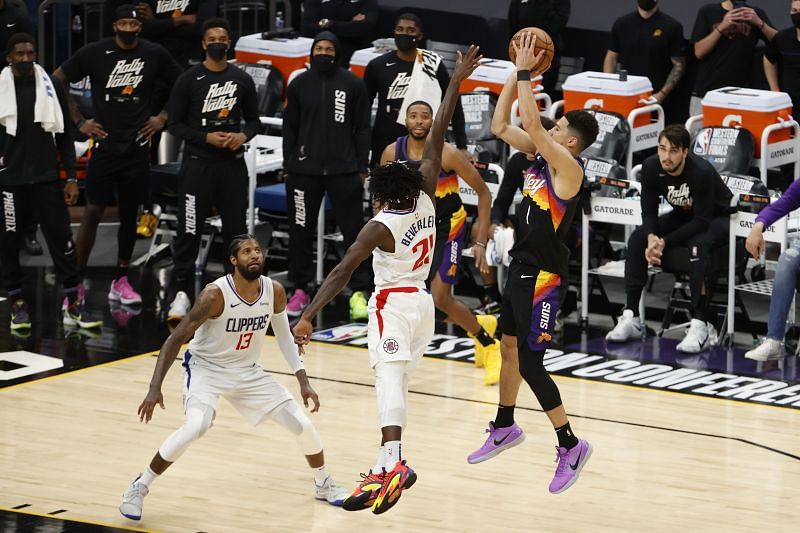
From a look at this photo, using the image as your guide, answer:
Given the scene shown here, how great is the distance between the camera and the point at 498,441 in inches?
324

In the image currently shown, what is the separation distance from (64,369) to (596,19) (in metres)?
7.61

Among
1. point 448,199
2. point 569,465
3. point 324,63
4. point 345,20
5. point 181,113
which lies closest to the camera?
point 569,465

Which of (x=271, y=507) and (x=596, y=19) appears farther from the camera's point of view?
(x=596, y=19)

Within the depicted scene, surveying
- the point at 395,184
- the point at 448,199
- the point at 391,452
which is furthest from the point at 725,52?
the point at 391,452

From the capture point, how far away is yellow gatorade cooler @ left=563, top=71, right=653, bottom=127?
13039mm

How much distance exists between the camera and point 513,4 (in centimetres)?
1491

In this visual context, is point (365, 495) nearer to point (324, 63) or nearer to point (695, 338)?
point (695, 338)

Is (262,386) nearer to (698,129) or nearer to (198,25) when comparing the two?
(698,129)

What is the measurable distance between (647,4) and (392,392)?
7.31 m

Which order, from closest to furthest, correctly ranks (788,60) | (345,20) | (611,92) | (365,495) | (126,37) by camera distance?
(365,495)
(126,37)
(611,92)
(788,60)
(345,20)

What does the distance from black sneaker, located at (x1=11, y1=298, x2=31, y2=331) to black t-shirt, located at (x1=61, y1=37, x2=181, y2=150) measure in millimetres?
1511

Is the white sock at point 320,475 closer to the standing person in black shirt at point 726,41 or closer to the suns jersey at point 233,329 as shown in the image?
the suns jersey at point 233,329

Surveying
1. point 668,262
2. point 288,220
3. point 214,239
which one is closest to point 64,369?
point 288,220

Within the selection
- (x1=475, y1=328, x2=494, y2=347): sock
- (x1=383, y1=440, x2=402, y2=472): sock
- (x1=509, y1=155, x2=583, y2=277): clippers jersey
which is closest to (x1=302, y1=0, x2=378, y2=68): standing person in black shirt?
(x1=475, y1=328, x2=494, y2=347): sock
